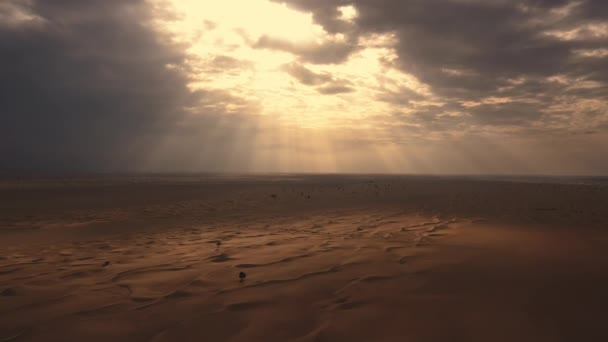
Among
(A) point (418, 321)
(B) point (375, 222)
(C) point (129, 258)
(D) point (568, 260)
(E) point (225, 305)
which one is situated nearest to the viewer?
(A) point (418, 321)

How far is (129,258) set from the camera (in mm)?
5621

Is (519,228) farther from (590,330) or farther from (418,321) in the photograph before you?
(418,321)

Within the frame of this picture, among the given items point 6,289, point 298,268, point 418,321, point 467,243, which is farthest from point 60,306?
point 467,243

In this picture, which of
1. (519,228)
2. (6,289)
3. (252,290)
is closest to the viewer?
(252,290)

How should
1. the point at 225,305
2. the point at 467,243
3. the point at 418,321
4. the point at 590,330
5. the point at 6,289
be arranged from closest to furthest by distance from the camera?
the point at 590,330 → the point at 418,321 → the point at 225,305 → the point at 6,289 → the point at 467,243

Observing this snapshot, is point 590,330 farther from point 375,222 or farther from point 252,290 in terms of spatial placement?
point 375,222

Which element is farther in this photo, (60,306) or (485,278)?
(485,278)

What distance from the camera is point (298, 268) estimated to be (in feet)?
15.3

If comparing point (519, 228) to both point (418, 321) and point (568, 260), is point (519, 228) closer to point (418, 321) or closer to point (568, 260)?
point (568, 260)

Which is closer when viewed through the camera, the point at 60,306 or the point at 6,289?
the point at 60,306

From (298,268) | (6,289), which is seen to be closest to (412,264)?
(298,268)

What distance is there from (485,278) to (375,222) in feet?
17.0

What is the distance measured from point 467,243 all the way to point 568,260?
1.59 m

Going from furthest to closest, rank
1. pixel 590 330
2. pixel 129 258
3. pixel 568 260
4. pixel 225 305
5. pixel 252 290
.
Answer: pixel 129 258
pixel 568 260
pixel 252 290
pixel 225 305
pixel 590 330
